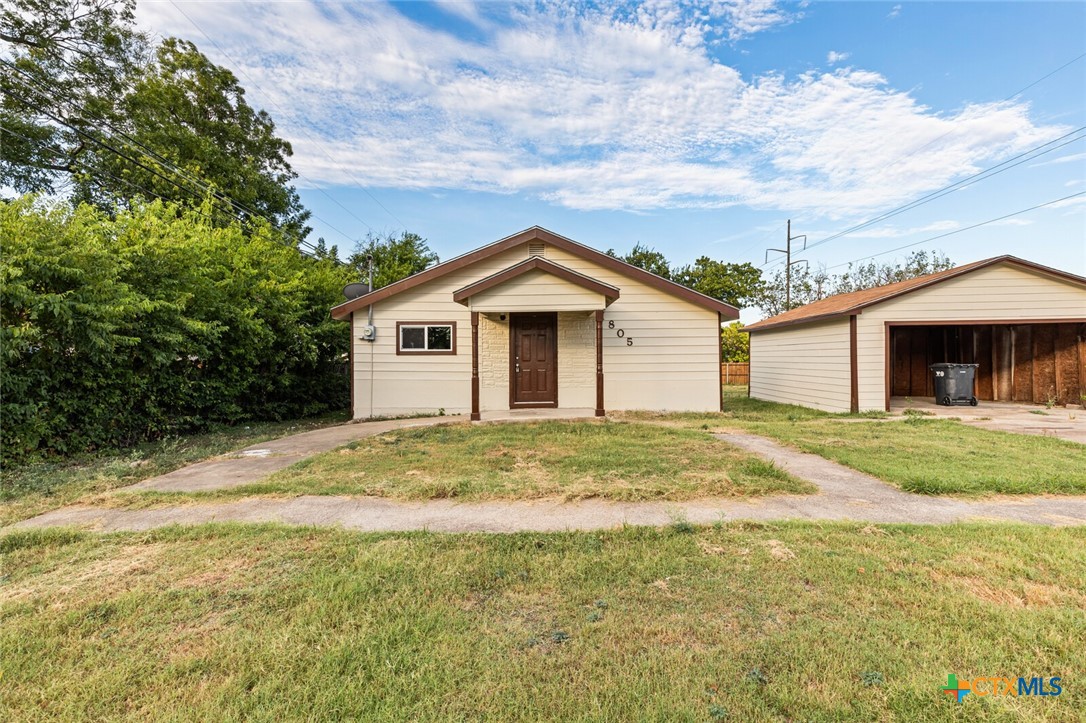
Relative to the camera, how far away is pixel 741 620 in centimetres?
229

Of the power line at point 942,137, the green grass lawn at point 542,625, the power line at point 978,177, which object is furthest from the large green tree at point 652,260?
the green grass lawn at point 542,625

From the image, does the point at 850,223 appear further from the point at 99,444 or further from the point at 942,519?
the point at 99,444

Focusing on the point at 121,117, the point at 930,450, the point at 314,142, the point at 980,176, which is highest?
the point at 121,117

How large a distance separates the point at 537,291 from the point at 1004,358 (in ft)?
47.4

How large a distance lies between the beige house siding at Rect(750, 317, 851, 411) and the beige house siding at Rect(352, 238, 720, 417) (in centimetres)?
334

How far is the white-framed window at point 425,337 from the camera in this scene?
11031 millimetres

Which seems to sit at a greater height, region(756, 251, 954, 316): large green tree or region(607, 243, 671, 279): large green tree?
region(607, 243, 671, 279): large green tree

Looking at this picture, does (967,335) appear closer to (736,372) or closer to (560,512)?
(736,372)

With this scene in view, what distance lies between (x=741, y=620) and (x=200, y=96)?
1190 inches

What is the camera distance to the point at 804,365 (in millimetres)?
13172

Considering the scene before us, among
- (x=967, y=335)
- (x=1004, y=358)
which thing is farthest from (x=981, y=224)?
(x=1004, y=358)

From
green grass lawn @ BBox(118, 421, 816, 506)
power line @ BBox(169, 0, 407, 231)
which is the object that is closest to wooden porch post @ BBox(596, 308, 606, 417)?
green grass lawn @ BBox(118, 421, 816, 506)

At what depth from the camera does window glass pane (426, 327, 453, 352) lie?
11070 millimetres

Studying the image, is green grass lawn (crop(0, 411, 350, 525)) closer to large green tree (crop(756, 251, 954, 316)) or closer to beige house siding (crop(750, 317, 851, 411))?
beige house siding (crop(750, 317, 851, 411))
